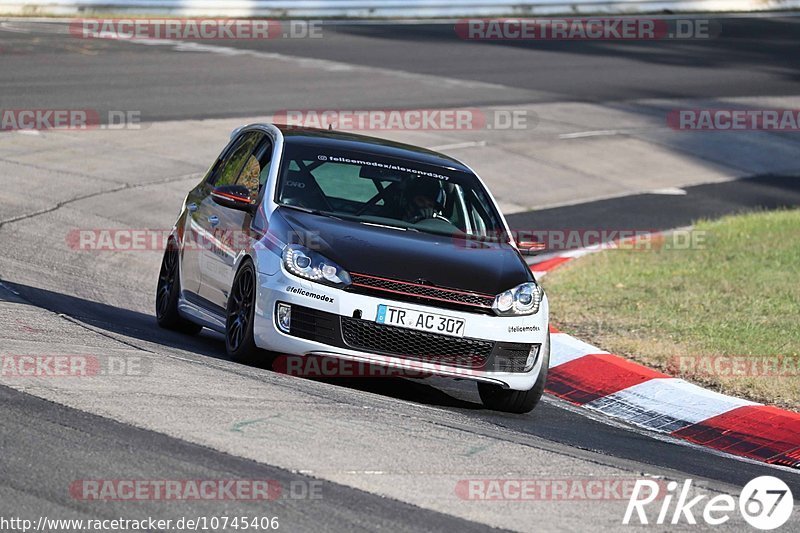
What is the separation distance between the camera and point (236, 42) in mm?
30172

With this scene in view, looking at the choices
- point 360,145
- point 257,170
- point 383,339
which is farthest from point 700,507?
point 257,170

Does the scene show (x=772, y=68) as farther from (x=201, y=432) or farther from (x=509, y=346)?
(x=201, y=432)

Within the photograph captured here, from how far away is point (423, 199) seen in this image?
30.6 ft

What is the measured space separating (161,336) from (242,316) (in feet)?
3.86

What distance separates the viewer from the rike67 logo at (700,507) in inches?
231

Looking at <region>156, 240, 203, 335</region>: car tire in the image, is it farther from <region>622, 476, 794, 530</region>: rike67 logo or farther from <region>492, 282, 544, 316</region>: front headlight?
<region>622, 476, 794, 530</region>: rike67 logo

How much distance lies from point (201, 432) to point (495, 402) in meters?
2.81

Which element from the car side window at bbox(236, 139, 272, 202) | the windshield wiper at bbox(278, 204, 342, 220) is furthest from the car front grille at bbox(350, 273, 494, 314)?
the car side window at bbox(236, 139, 272, 202)

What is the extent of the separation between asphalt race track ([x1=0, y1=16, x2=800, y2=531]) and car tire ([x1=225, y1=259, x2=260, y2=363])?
157 mm

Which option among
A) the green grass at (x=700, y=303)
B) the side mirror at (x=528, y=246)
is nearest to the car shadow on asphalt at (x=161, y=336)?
the side mirror at (x=528, y=246)

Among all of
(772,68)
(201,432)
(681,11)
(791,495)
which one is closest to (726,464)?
(791,495)

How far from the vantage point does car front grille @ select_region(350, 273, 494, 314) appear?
8070mm

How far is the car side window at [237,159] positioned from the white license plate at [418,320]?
2336mm

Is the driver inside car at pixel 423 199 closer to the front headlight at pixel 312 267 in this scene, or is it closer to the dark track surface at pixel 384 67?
the front headlight at pixel 312 267
